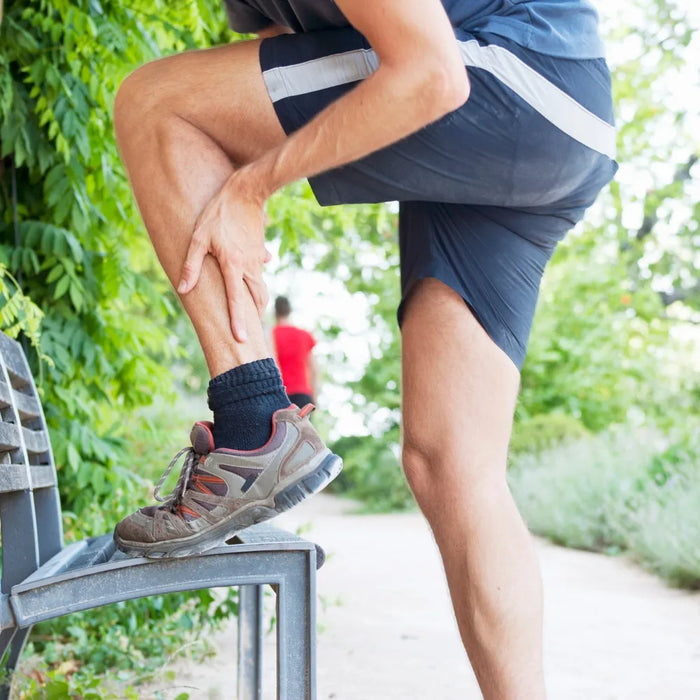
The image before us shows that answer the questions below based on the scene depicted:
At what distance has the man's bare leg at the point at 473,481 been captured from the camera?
1.69m

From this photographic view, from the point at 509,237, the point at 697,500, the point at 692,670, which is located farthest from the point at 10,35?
the point at 697,500

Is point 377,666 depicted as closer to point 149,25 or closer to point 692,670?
point 692,670

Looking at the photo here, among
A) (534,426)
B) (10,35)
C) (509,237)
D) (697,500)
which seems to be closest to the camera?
(509,237)

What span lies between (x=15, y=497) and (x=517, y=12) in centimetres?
135

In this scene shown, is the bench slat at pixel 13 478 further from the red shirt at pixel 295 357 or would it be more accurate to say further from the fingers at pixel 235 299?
A: the red shirt at pixel 295 357

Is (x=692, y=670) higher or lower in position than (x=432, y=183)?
lower

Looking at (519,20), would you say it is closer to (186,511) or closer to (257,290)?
(257,290)

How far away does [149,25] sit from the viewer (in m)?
3.22

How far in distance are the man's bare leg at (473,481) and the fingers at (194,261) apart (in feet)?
1.80

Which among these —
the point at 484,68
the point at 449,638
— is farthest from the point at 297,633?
the point at 449,638

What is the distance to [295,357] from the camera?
7.84 m

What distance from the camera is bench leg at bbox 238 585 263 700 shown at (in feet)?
7.35

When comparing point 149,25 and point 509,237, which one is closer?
point 509,237

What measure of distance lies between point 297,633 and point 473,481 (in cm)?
44
